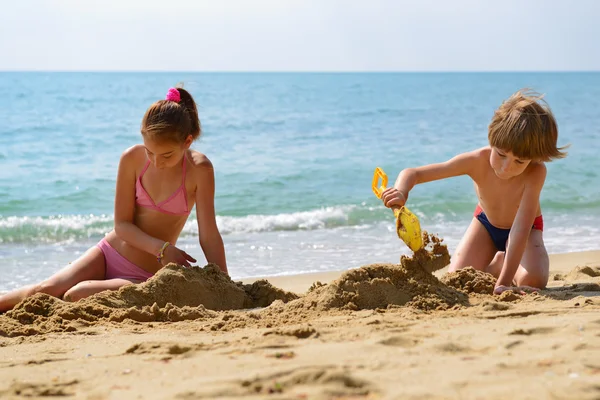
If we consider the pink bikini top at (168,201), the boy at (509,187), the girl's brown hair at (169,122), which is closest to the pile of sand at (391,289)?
the boy at (509,187)

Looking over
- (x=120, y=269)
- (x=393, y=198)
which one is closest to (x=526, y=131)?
(x=393, y=198)

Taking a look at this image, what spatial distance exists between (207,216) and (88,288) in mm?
769

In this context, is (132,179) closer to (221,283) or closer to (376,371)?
(221,283)

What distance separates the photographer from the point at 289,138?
17469mm

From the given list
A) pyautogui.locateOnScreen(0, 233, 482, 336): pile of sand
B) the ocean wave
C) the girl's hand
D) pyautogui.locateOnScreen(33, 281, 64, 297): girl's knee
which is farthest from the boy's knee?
the ocean wave

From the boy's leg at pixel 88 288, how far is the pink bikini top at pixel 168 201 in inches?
20.0

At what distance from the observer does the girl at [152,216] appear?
3.98m

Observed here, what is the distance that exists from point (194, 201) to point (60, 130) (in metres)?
14.3

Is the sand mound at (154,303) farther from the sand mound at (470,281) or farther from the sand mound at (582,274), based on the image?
the sand mound at (582,274)

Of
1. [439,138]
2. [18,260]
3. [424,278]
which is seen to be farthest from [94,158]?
[424,278]

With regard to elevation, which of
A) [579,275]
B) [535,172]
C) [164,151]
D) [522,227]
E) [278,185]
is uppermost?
[164,151]

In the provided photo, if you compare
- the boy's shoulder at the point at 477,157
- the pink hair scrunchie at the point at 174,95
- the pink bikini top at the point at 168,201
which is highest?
the pink hair scrunchie at the point at 174,95

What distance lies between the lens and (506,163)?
3918mm

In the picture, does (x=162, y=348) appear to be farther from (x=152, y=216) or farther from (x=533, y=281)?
(x=533, y=281)
